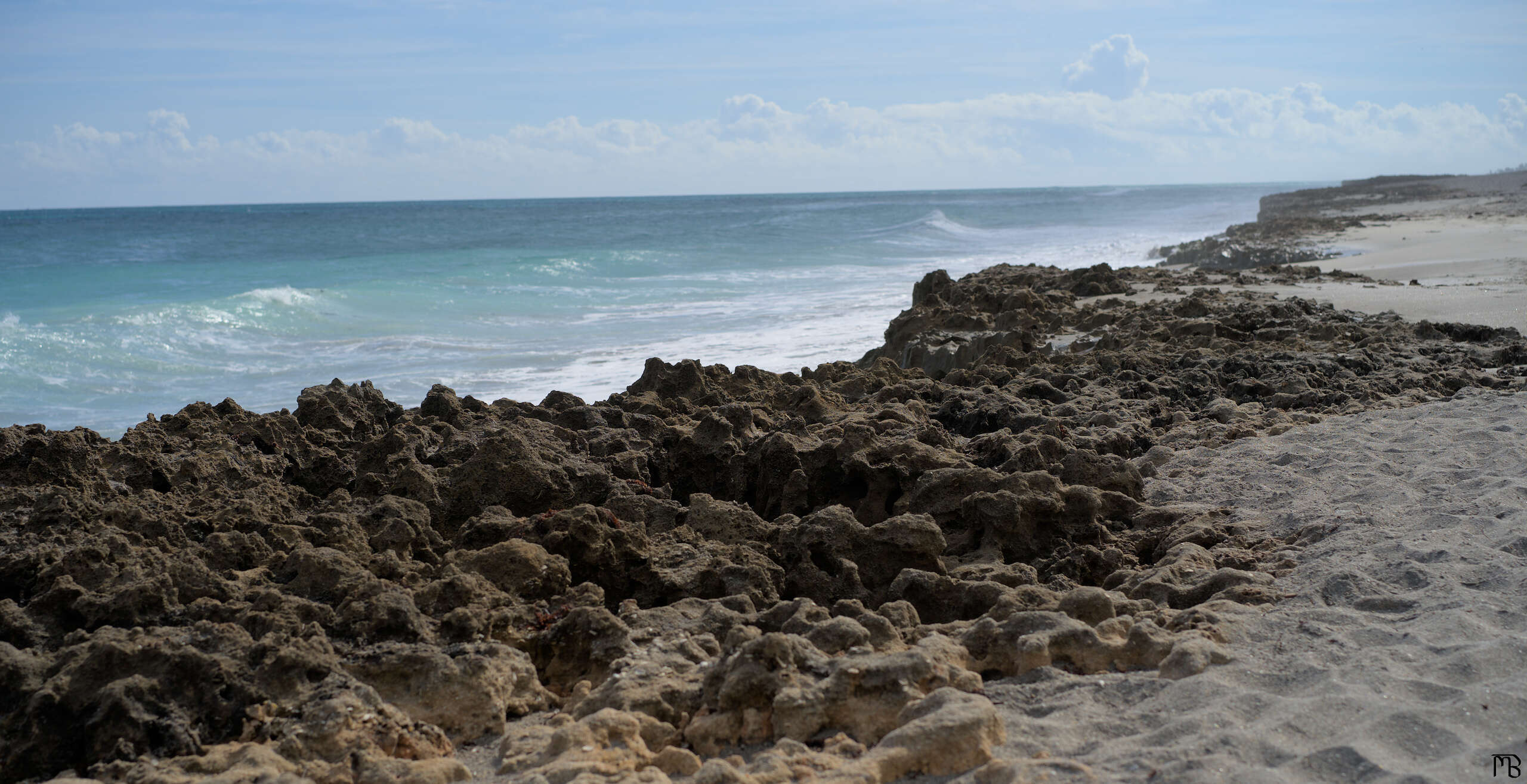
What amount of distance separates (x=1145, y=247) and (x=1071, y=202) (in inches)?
2053

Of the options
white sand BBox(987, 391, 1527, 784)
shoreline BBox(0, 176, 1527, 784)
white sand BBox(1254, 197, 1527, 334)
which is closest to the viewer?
white sand BBox(987, 391, 1527, 784)

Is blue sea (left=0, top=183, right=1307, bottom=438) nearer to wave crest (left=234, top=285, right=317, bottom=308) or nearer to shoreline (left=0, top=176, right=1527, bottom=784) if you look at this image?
wave crest (left=234, top=285, right=317, bottom=308)

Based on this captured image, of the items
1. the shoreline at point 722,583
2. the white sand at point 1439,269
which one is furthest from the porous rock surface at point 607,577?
the white sand at point 1439,269

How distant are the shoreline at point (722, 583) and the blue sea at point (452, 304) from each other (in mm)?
5111

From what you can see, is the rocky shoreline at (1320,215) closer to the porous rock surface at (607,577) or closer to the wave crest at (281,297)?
the porous rock surface at (607,577)

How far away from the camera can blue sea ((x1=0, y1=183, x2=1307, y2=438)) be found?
1125 cm

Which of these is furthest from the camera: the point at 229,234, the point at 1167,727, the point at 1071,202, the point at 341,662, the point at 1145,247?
the point at 1071,202

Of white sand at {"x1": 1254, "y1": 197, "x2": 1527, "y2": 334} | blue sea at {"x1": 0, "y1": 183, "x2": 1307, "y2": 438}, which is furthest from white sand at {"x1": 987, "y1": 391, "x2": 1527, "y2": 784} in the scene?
blue sea at {"x1": 0, "y1": 183, "x2": 1307, "y2": 438}

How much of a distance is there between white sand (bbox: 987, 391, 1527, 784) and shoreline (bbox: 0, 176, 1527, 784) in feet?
0.05

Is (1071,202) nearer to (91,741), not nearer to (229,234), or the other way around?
(229,234)

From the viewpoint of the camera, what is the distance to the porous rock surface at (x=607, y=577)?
2463 mm

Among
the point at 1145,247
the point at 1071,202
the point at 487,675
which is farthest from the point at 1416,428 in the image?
the point at 1071,202

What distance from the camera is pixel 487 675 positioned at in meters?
2.69

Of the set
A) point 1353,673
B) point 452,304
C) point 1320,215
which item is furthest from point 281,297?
point 1320,215
